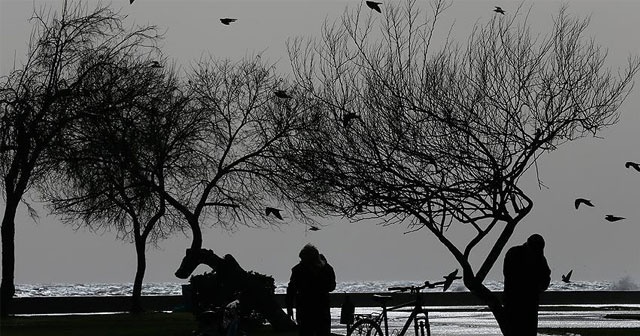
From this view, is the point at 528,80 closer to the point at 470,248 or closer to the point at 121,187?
the point at 470,248

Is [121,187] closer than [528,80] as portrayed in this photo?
No

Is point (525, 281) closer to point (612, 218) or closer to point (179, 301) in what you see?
point (612, 218)

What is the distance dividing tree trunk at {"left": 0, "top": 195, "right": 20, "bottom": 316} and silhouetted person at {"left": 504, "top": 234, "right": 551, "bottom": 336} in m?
17.9

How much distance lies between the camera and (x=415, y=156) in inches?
953

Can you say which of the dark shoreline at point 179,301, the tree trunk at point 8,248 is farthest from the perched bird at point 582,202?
the dark shoreline at point 179,301

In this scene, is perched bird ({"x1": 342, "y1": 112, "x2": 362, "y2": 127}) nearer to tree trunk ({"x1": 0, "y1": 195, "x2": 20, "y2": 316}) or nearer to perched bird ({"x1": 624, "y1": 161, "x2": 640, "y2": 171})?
perched bird ({"x1": 624, "y1": 161, "x2": 640, "y2": 171})

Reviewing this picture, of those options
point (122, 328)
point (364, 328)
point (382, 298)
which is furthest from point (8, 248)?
point (382, 298)

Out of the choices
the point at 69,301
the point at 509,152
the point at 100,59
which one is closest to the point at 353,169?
the point at 509,152

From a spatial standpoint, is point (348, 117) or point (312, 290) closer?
point (312, 290)

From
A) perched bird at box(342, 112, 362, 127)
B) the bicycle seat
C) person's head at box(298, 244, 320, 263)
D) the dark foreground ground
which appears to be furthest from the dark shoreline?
person's head at box(298, 244, 320, 263)

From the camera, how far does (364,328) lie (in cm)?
2039

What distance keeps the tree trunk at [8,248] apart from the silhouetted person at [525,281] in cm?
1790

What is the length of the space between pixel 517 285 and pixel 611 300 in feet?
153

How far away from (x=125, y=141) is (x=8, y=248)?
14.1 feet
